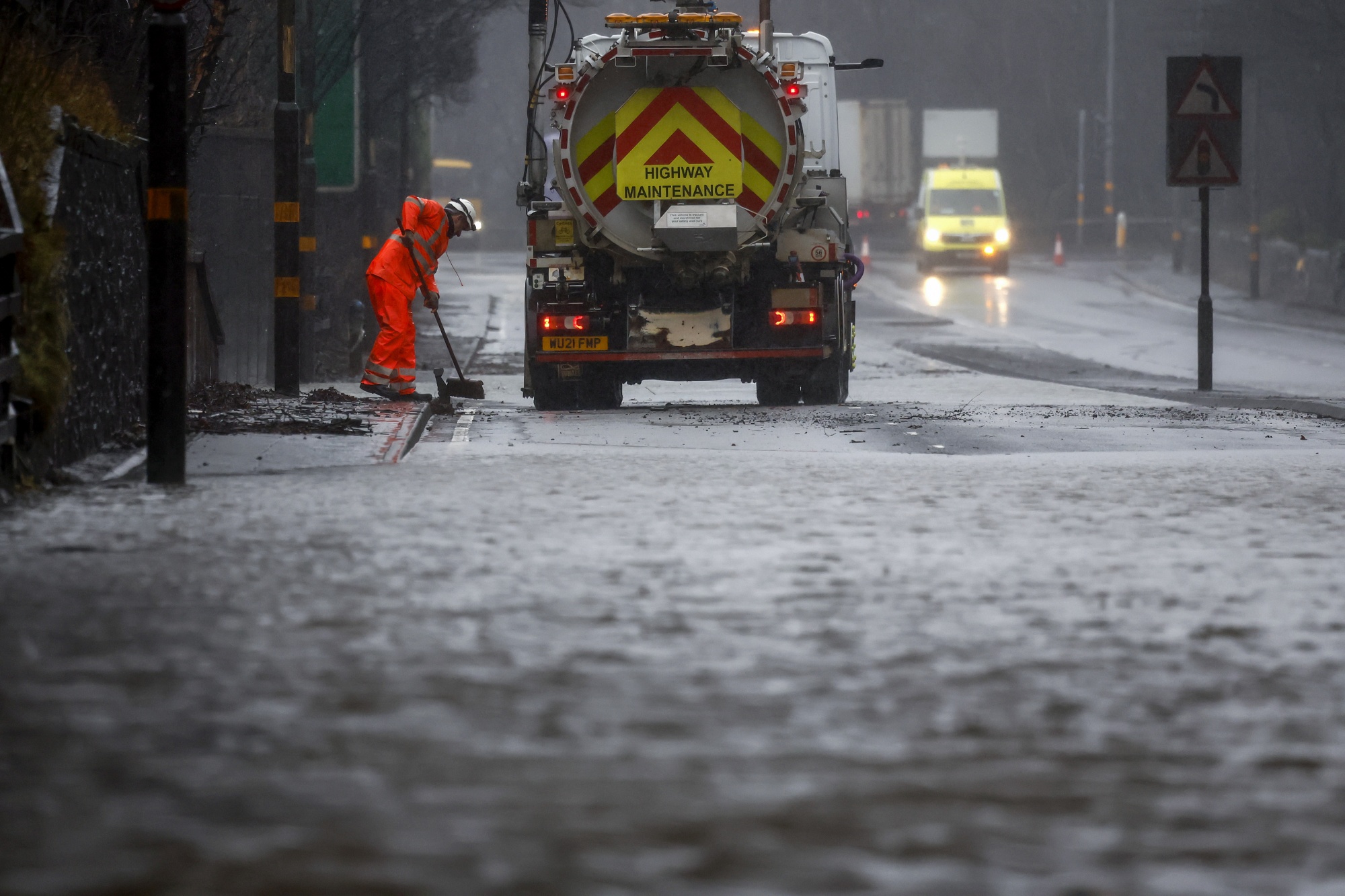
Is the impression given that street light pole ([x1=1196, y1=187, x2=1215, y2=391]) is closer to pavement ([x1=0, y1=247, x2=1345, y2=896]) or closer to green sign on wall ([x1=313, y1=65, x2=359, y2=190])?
pavement ([x1=0, y1=247, x2=1345, y2=896])

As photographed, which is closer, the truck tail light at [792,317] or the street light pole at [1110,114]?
the truck tail light at [792,317]

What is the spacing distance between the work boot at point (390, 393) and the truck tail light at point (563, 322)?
1.06 metres

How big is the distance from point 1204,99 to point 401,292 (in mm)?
7567

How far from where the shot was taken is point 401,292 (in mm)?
17438

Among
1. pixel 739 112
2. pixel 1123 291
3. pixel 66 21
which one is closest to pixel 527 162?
pixel 739 112

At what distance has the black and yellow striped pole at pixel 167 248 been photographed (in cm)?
1030

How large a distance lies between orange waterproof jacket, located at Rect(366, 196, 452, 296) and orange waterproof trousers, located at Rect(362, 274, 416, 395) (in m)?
0.08

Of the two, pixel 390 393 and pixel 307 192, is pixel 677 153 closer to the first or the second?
pixel 390 393

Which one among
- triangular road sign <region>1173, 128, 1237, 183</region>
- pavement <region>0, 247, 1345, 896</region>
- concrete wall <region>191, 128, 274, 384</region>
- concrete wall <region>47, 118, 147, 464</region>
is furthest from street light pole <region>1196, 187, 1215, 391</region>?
concrete wall <region>47, 118, 147, 464</region>

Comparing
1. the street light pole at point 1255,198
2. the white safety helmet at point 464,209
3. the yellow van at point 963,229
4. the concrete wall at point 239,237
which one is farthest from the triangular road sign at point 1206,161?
the yellow van at point 963,229

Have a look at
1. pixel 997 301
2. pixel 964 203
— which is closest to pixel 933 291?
pixel 997 301

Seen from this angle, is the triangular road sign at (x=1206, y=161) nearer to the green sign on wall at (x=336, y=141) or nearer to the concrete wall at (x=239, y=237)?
the concrete wall at (x=239, y=237)

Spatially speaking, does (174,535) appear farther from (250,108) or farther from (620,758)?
(250,108)

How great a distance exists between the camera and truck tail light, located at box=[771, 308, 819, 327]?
58.2ft
